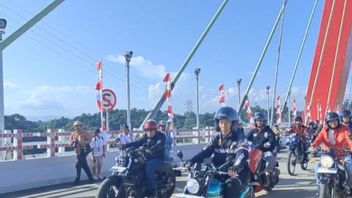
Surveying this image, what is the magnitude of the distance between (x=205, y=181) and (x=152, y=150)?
3.68 meters

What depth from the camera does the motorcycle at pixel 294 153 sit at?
48.3ft

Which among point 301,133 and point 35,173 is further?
point 301,133

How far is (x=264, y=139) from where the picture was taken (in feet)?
38.2

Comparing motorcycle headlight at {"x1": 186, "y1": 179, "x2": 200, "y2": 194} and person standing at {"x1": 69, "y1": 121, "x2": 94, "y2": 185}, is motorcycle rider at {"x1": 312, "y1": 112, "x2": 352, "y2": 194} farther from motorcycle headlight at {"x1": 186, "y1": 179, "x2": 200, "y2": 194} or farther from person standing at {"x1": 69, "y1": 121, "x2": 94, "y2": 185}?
person standing at {"x1": 69, "y1": 121, "x2": 94, "y2": 185}

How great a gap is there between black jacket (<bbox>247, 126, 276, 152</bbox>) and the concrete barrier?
5633 millimetres

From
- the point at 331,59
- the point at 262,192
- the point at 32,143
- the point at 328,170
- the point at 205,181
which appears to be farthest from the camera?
the point at 331,59

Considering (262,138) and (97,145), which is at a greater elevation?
(262,138)

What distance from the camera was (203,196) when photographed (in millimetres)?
5832

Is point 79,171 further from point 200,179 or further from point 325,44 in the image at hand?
point 325,44

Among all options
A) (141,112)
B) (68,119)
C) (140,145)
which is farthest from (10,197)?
(141,112)

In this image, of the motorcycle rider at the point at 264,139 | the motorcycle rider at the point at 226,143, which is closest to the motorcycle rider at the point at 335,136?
the motorcycle rider at the point at 264,139

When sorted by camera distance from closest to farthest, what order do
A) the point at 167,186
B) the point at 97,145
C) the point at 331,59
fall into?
1. the point at 167,186
2. the point at 97,145
3. the point at 331,59

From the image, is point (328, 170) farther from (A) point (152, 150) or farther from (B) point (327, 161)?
(A) point (152, 150)

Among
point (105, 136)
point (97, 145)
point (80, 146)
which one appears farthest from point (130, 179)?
point (105, 136)
